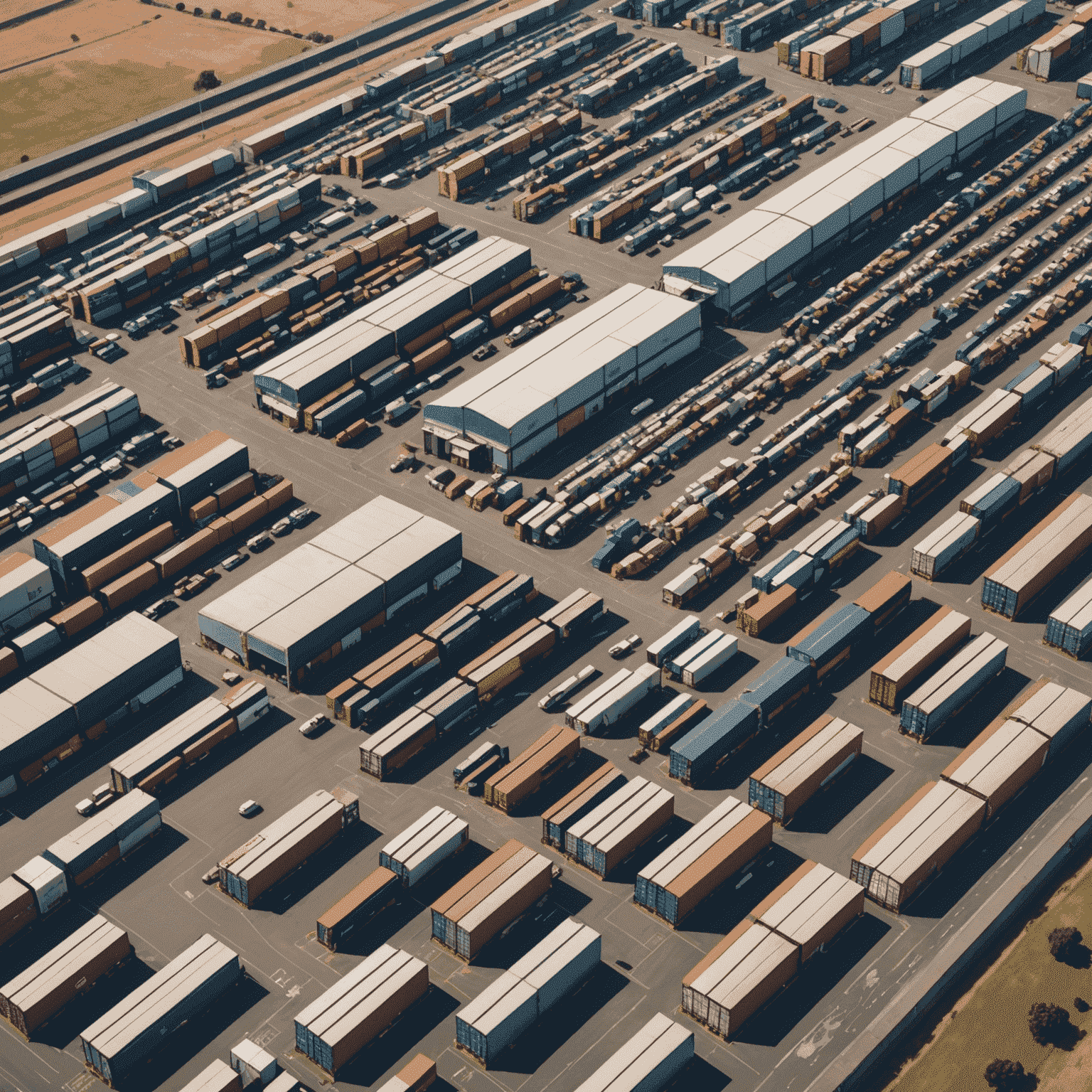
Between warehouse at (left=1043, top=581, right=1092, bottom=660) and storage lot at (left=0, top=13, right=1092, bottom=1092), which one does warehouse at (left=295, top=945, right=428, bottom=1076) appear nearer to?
storage lot at (left=0, top=13, right=1092, bottom=1092)

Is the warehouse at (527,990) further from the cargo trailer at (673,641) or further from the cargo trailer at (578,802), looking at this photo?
the cargo trailer at (673,641)

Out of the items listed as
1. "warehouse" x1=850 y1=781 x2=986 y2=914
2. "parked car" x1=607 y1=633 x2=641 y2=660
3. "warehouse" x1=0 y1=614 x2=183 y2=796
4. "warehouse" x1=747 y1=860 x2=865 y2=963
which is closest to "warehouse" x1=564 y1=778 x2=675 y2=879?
"warehouse" x1=747 y1=860 x2=865 y2=963

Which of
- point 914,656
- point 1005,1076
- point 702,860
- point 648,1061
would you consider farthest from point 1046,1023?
point 914,656

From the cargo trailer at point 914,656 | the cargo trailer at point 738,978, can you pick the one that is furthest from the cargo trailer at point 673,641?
the cargo trailer at point 738,978

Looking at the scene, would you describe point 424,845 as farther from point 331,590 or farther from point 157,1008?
point 331,590

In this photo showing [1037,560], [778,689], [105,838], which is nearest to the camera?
[105,838]

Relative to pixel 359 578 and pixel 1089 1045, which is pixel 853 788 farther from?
pixel 359 578
